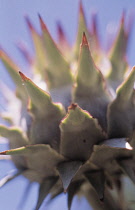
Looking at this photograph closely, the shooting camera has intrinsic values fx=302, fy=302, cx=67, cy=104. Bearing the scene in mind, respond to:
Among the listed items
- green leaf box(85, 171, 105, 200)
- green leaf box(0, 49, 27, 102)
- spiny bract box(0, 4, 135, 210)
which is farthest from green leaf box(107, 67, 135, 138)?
green leaf box(0, 49, 27, 102)

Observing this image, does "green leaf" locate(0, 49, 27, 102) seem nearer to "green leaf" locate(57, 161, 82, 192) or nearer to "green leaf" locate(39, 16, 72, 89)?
"green leaf" locate(39, 16, 72, 89)

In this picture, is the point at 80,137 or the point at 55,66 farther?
the point at 55,66

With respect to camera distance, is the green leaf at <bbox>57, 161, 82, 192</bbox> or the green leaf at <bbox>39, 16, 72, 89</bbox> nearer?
the green leaf at <bbox>57, 161, 82, 192</bbox>

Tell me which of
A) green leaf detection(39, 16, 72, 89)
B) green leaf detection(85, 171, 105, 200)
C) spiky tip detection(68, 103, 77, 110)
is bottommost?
green leaf detection(85, 171, 105, 200)

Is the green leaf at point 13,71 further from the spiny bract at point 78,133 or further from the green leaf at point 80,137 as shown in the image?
the green leaf at point 80,137

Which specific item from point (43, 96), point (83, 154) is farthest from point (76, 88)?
point (83, 154)

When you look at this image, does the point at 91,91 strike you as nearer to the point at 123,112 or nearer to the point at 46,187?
the point at 123,112

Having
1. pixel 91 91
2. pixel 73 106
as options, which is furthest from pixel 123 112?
pixel 73 106

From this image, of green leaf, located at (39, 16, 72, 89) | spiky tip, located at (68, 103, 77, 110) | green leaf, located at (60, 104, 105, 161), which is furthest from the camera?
green leaf, located at (39, 16, 72, 89)
